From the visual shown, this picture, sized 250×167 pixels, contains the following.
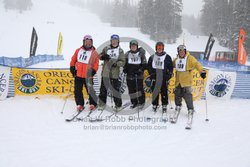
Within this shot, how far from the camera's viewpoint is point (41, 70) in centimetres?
846

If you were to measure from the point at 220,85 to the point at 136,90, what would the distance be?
3.38 metres

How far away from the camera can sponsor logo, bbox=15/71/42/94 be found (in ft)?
27.2

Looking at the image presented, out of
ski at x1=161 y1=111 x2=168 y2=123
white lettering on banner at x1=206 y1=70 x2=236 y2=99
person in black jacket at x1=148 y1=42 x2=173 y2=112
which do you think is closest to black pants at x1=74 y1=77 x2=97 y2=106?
person in black jacket at x1=148 y1=42 x2=173 y2=112

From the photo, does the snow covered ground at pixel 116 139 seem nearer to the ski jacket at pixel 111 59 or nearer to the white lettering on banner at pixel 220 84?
the white lettering on banner at pixel 220 84

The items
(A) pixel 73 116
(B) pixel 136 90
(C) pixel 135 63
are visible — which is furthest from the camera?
(B) pixel 136 90

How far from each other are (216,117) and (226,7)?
52.7 m

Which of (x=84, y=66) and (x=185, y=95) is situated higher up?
(x=84, y=66)

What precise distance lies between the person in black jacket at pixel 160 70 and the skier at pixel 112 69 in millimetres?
915

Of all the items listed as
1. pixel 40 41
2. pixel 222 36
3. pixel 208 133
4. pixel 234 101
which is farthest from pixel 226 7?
pixel 208 133

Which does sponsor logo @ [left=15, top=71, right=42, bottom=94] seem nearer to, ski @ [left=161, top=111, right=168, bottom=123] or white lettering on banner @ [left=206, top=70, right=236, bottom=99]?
ski @ [left=161, top=111, right=168, bottom=123]

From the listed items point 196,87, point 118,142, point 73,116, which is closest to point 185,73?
point 196,87

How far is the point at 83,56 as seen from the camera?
712cm

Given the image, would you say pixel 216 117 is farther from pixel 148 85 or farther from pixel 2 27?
pixel 2 27

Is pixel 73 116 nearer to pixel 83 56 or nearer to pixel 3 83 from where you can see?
pixel 83 56
